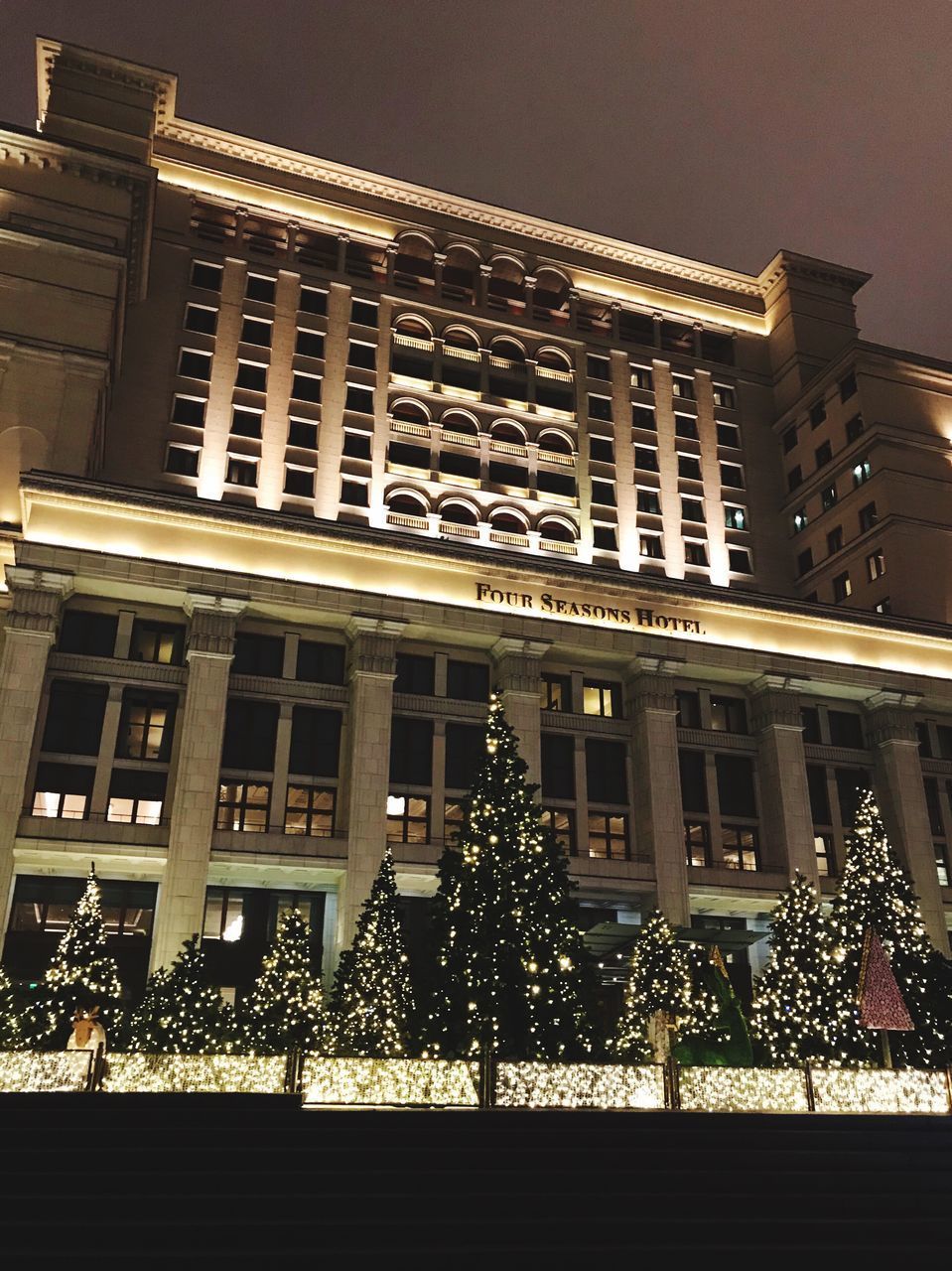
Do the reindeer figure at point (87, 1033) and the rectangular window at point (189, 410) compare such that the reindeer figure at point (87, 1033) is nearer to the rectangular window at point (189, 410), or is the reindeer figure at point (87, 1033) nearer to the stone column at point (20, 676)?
the stone column at point (20, 676)

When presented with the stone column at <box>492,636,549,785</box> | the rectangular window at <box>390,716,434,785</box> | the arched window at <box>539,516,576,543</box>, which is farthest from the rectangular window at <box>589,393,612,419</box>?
the rectangular window at <box>390,716,434,785</box>

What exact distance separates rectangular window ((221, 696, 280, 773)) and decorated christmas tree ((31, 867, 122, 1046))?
10761 mm

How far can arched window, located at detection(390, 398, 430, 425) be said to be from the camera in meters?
Result: 52.8

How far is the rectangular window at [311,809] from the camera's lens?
39031 millimetres

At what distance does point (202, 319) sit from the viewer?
5194 centimetres

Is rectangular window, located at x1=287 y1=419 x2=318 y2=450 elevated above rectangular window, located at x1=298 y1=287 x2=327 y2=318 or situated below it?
below

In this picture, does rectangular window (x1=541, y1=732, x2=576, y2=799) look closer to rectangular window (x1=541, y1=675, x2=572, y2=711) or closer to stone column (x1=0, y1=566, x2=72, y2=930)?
rectangular window (x1=541, y1=675, x2=572, y2=711)

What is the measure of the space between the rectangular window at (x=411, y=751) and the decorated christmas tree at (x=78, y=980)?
46.8 feet

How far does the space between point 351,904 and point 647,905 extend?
11851 mm

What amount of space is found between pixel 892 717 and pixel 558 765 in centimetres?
1546

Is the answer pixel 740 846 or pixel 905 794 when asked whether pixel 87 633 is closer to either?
pixel 740 846

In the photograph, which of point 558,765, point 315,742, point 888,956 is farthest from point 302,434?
point 888,956

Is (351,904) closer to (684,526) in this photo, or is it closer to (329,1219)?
(329,1219)

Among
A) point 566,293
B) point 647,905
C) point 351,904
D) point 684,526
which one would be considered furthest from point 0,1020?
point 566,293
